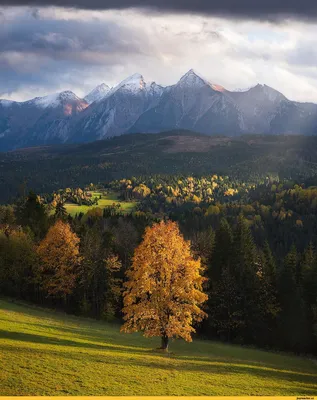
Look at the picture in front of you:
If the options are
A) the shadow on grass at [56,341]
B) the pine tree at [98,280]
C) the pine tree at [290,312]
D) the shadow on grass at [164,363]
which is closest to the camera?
the shadow on grass at [164,363]

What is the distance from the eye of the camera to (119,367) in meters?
34.6

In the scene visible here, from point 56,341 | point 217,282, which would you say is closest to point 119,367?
point 56,341

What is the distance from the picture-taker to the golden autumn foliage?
79000 mm

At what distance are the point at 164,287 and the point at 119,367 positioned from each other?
1063cm

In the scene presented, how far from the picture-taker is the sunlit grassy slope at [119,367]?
1144 inches

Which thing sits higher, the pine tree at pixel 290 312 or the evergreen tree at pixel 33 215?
the evergreen tree at pixel 33 215

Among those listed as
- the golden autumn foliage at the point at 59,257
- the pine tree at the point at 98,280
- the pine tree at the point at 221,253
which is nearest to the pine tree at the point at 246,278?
the pine tree at the point at 221,253

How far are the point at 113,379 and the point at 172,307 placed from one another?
1310cm

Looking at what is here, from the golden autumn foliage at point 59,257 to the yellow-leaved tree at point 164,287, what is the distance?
3695 centimetres

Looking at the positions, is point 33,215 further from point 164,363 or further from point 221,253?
point 164,363

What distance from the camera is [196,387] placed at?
32.2m

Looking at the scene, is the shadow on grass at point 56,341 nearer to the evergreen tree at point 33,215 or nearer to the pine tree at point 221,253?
the pine tree at point 221,253

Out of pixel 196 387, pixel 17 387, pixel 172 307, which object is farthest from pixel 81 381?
pixel 172 307

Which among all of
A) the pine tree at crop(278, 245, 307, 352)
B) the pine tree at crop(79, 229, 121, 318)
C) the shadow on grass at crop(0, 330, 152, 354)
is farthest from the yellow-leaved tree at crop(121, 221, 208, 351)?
the pine tree at crop(79, 229, 121, 318)
